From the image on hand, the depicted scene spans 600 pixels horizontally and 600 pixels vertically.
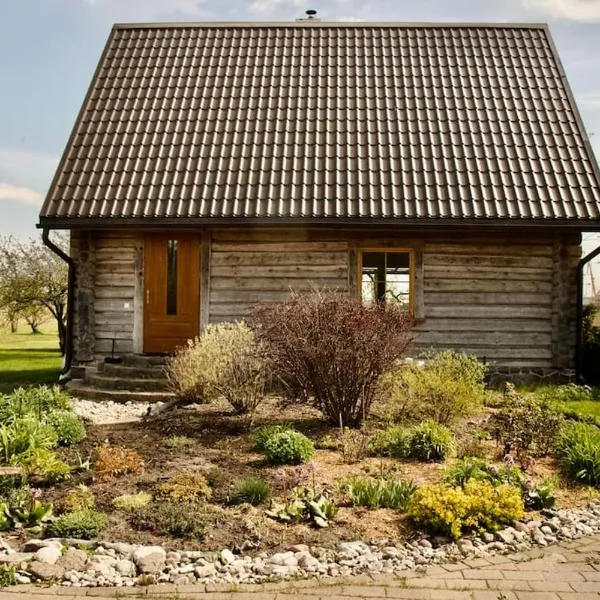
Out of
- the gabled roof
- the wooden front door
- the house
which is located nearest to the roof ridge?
the gabled roof

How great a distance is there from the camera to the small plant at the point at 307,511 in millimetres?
5667

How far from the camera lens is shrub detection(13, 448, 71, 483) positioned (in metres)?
6.57

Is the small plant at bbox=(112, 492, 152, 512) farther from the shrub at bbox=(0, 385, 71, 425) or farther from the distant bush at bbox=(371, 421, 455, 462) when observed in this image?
the distant bush at bbox=(371, 421, 455, 462)

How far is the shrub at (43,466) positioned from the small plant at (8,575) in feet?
6.02

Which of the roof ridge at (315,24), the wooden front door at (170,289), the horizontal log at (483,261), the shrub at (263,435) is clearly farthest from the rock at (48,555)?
the roof ridge at (315,24)

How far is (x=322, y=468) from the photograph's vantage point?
23.1ft

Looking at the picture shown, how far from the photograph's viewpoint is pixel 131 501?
593 centimetres

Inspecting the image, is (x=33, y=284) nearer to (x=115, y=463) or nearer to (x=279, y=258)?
(x=279, y=258)

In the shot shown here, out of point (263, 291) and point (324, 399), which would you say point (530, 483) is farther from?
point (263, 291)

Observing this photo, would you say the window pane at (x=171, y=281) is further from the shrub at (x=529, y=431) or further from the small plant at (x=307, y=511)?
the small plant at (x=307, y=511)

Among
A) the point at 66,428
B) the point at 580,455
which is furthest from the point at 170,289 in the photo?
the point at 580,455

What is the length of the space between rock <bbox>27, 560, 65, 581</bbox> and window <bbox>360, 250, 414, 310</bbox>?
343 inches

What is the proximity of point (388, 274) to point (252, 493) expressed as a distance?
7372 millimetres

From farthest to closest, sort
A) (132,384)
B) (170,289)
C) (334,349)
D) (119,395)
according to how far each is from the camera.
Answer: (170,289), (132,384), (119,395), (334,349)
